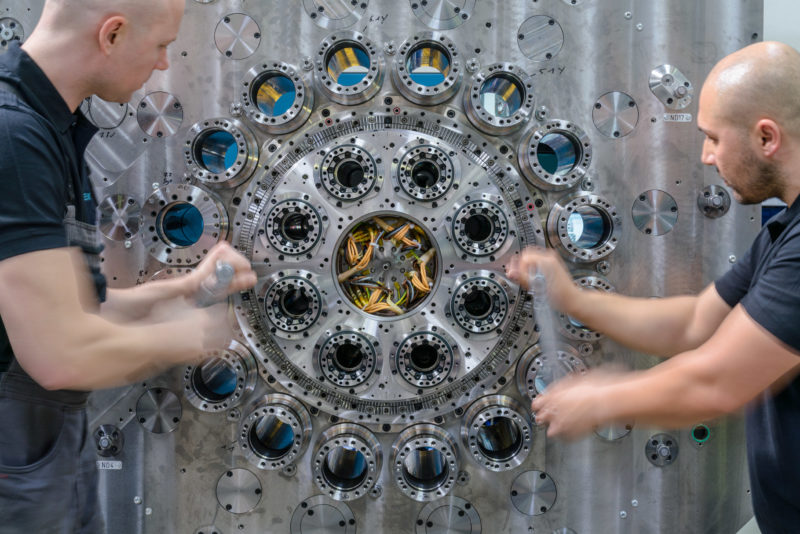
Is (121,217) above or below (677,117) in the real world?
below

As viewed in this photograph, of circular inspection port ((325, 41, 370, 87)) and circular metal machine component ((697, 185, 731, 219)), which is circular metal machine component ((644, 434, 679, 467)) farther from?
circular inspection port ((325, 41, 370, 87))

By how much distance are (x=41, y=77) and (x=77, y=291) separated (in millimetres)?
577

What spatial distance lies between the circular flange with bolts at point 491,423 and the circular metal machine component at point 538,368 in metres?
0.10

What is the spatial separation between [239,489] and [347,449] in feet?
1.74

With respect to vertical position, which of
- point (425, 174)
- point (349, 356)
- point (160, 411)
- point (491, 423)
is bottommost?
point (491, 423)

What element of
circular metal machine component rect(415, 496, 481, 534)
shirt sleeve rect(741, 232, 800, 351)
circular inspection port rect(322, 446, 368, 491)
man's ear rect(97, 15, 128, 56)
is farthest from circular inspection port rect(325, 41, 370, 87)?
circular metal machine component rect(415, 496, 481, 534)

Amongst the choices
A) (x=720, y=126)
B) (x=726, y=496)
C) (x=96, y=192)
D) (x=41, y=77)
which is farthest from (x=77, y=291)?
(x=726, y=496)

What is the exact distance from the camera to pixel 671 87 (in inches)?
108

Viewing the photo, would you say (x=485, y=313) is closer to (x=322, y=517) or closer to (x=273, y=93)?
(x=322, y=517)

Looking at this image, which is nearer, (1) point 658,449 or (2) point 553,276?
(2) point 553,276

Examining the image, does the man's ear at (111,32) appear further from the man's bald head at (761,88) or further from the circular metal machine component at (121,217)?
the man's bald head at (761,88)

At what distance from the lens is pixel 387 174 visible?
2652 mm

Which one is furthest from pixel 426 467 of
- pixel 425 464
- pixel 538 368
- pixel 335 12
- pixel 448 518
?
pixel 335 12

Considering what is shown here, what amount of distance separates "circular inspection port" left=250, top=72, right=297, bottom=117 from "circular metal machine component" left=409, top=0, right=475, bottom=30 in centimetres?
66
